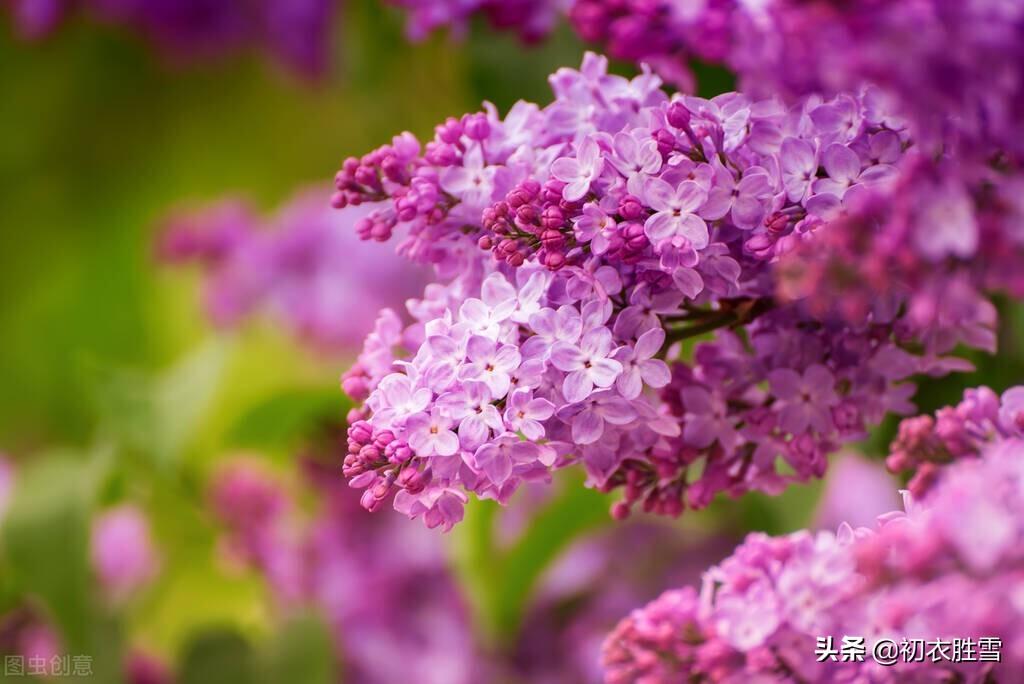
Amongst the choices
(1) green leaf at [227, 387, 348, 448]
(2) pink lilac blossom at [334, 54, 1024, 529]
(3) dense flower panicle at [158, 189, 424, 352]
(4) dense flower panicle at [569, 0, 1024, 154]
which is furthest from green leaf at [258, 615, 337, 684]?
(4) dense flower panicle at [569, 0, 1024, 154]

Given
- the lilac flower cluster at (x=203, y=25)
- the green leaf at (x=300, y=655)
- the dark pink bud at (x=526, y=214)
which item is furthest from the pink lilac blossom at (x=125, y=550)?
the dark pink bud at (x=526, y=214)

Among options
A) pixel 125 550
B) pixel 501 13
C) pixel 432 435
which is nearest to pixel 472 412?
pixel 432 435

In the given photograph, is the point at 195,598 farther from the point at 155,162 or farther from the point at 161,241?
the point at 155,162

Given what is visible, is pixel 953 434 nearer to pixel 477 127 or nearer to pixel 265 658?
pixel 477 127

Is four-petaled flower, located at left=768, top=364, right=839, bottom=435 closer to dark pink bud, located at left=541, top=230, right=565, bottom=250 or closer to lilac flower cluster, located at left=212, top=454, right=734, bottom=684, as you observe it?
dark pink bud, located at left=541, top=230, right=565, bottom=250

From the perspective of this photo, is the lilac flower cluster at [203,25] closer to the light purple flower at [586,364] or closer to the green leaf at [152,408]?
the green leaf at [152,408]

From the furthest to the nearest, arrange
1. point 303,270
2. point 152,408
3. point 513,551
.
Answer: point 303,270, point 152,408, point 513,551

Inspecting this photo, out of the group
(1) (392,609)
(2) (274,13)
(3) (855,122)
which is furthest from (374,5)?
(3) (855,122)
